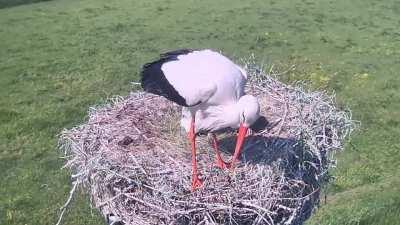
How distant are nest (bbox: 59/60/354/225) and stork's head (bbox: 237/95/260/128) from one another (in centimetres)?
25

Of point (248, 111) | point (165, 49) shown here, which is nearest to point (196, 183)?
point (248, 111)

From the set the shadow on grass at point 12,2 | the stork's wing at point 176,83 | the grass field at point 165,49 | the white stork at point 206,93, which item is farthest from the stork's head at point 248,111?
the shadow on grass at point 12,2

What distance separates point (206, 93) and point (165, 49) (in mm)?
5042

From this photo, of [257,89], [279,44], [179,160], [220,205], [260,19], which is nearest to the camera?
[220,205]

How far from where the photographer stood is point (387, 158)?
5.77 m

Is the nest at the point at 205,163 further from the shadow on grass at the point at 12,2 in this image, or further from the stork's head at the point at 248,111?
the shadow on grass at the point at 12,2

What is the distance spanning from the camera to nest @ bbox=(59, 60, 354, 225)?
9.00 ft

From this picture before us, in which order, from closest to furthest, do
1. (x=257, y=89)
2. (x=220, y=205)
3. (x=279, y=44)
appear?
(x=220, y=205) → (x=257, y=89) → (x=279, y=44)

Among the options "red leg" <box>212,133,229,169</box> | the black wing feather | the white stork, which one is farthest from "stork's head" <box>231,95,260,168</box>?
the black wing feather

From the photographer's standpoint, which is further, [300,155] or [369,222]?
[369,222]

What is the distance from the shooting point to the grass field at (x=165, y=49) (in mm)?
5156

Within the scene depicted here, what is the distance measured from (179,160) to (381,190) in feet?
9.02

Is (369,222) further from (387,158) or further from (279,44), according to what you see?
(279,44)

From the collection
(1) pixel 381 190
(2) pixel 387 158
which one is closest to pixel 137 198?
(1) pixel 381 190
